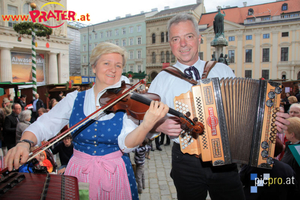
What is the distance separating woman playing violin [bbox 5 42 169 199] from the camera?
5.67 feet

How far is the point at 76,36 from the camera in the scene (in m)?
38.1

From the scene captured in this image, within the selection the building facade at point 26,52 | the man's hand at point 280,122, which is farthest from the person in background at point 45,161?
the building facade at point 26,52

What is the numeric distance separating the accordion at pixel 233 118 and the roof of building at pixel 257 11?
3464 centimetres

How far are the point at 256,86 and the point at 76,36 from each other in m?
41.7

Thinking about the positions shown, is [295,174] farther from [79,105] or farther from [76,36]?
[76,36]

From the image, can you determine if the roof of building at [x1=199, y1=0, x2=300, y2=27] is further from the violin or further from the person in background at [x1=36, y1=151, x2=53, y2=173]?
the violin

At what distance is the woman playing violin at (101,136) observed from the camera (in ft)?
5.67

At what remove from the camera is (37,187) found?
4.00 feet

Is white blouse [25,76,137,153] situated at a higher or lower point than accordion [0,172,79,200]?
higher

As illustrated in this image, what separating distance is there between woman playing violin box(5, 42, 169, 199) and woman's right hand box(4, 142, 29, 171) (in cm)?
22

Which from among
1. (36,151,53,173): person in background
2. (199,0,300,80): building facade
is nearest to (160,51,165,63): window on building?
(199,0,300,80): building facade

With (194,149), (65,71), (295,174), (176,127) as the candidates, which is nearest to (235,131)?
(194,149)

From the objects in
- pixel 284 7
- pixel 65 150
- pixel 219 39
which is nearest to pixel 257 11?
pixel 284 7

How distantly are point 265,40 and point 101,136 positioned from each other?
111 feet
